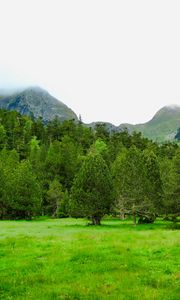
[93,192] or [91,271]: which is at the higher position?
[93,192]

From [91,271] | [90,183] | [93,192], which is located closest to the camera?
[91,271]

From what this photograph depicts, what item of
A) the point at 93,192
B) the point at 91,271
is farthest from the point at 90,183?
the point at 91,271

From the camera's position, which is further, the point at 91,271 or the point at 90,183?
the point at 90,183

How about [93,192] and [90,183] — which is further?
[90,183]

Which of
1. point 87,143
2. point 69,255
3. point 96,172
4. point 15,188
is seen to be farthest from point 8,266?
point 87,143

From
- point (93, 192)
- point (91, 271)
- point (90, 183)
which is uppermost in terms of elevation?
point (90, 183)

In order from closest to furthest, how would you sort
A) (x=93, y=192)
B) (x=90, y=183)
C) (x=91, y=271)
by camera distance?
(x=91, y=271) < (x=93, y=192) < (x=90, y=183)

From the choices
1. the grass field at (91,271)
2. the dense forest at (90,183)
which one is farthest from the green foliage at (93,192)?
the grass field at (91,271)

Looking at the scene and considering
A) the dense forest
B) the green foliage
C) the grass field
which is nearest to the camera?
the grass field

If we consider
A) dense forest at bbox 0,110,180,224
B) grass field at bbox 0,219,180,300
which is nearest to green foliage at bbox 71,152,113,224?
dense forest at bbox 0,110,180,224

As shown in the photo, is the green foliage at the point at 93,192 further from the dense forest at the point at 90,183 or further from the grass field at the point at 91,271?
the grass field at the point at 91,271

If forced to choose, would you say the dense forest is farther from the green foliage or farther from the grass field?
the grass field

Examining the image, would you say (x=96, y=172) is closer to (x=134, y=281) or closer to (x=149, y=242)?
(x=149, y=242)

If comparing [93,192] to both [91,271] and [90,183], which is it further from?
[91,271]
